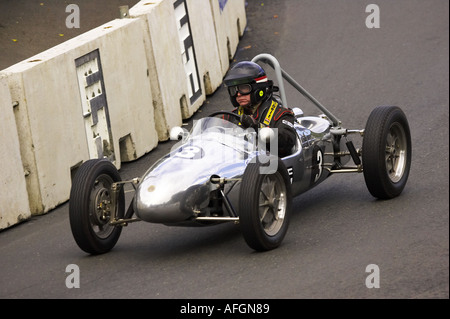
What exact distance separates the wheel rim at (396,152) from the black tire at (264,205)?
1.48 meters

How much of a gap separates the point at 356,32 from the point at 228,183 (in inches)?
321

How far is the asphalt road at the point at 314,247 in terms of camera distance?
535 cm

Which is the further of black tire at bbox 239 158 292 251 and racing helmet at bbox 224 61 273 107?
racing helmet at bbox 224 61 273 107

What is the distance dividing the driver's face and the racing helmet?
1.1 inches

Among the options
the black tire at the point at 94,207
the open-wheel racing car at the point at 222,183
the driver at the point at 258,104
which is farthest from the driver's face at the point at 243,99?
the black tire at the point at 94,207

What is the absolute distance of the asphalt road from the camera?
535 centimetres

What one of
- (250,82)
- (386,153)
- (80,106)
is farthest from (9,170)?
(386,153)

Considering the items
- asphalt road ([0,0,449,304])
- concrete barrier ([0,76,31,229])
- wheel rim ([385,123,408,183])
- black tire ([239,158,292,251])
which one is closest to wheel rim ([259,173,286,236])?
black tire ([239,158,292,251])

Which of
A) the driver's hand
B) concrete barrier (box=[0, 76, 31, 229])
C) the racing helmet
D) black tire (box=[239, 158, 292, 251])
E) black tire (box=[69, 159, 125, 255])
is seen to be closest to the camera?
black tire (box=[239, 158, 292, 251])

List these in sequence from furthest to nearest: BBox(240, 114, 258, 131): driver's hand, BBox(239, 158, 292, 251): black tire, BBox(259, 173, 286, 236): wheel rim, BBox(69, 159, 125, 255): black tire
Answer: BBox(240, 114, 258, 131): driver's hand, BBox(69, 159, 125, 255): black tire, BBox(259, 173, 286, 236): wheel rim, BBox(239, 158, 292, 251): black tire

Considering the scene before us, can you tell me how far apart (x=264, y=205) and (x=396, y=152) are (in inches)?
75.2

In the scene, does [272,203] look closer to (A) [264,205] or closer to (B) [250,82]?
(A) [264,205]

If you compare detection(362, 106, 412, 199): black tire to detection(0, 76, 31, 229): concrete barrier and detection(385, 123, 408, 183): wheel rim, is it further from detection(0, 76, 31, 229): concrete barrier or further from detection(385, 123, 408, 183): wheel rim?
detection(0, 76, 31, 229): concrete barrier
